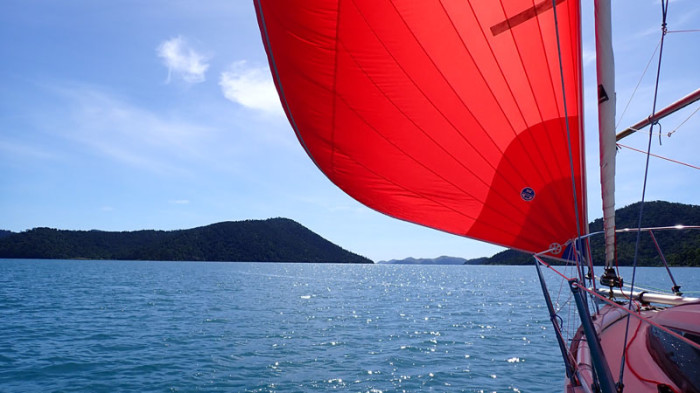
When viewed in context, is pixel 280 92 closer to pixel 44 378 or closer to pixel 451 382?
pixel 451 382

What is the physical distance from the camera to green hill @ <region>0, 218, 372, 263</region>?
163625mm

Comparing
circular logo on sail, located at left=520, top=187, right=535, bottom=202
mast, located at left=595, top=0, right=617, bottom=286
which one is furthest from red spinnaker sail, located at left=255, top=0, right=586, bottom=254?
mast, located at left=595, top=0, right=617, bottom=286

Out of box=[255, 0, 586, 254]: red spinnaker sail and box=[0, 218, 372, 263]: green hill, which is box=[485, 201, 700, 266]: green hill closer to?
box=[255, 0, 586, 254]: red spinnaker sail

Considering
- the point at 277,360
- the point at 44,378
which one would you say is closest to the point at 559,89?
the point at 277,360

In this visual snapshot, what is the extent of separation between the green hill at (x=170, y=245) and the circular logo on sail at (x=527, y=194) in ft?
581

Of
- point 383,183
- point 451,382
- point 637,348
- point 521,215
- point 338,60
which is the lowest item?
point 451,382

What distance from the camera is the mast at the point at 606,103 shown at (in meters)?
3.10

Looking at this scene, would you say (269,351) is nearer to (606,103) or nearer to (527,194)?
(527,194)

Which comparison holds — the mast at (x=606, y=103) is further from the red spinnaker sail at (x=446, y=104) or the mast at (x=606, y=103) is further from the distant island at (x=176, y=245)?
the distant island at (x=176, y=245)

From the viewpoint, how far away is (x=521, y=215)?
13.5 ft

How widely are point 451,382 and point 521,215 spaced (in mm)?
8408

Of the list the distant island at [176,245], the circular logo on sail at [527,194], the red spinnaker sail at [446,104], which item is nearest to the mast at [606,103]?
the red spinnaker sail at [446,104]

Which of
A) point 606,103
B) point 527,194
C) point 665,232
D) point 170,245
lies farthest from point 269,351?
point 170,245

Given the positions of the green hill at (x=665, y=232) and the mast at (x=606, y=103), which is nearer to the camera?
the mast at (x=606, y=103)
